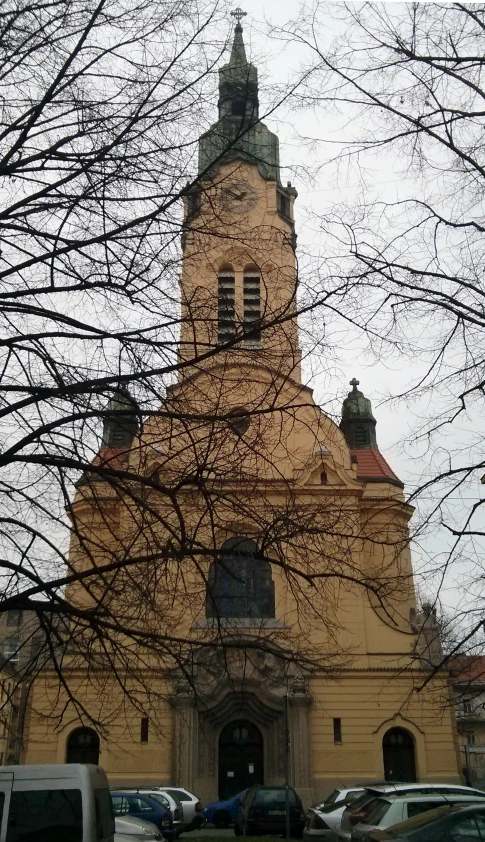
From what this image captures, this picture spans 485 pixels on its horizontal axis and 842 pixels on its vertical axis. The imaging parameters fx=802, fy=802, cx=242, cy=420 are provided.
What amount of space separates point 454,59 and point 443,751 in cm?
2253

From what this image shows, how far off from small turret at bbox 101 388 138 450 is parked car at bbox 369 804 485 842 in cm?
476

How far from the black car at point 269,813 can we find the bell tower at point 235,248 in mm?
13869

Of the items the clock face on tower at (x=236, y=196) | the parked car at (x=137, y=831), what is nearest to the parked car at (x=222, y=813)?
the parked car at (x=137, y=831)

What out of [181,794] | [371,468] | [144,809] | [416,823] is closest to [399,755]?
[181,794]

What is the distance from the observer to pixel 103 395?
278 inches

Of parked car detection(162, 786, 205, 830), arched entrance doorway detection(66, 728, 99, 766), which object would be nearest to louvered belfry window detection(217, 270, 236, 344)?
parked car detection(162, 786, 205, 830)

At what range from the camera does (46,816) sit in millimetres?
7219

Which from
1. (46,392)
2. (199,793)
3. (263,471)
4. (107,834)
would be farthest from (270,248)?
(199,793)

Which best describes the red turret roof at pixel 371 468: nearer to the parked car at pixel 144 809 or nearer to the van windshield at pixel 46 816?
the parked car at pixel 144 809

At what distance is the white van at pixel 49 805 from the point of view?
7.11 meters

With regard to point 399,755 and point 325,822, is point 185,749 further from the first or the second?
point 325,822

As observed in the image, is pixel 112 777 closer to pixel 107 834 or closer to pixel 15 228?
pixel 107 834

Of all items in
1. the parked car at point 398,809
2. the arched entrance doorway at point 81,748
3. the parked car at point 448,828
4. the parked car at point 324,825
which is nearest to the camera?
the parked car at point 448,828

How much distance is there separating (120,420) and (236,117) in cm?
294
